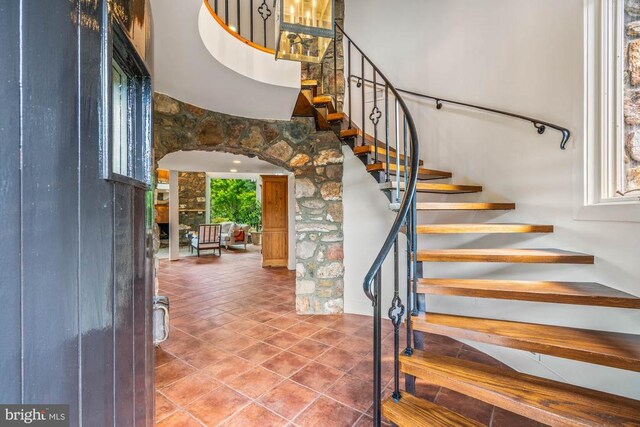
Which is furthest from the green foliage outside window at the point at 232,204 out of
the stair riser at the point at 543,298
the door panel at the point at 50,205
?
the door panel at the point at 50,205

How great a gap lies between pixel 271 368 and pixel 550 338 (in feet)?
5.77

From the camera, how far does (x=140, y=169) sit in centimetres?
106

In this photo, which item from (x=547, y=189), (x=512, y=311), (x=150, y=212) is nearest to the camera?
(x=150, y=212)

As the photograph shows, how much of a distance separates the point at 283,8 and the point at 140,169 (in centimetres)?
123

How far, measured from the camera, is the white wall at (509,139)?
168cm

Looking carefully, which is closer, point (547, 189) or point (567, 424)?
point (567, 424)

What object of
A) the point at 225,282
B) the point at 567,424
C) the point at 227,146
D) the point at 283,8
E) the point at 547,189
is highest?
the point at 283,8

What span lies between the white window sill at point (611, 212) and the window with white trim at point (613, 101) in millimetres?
32

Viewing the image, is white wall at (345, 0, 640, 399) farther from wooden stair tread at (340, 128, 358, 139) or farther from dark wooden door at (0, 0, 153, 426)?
dark wooden door at (0, 0, 153, 426)

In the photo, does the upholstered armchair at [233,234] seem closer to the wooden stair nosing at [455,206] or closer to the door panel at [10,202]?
the wooden stair nosing at [455,206]

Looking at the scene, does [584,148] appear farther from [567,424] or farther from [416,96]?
[416,96]

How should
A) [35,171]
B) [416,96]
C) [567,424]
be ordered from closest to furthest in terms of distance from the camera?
[35,171]
[567,424]
[416,96]

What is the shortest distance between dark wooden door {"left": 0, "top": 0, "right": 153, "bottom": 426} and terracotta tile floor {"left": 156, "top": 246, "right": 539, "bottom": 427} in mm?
1021

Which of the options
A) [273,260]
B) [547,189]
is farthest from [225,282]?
[547,189]
